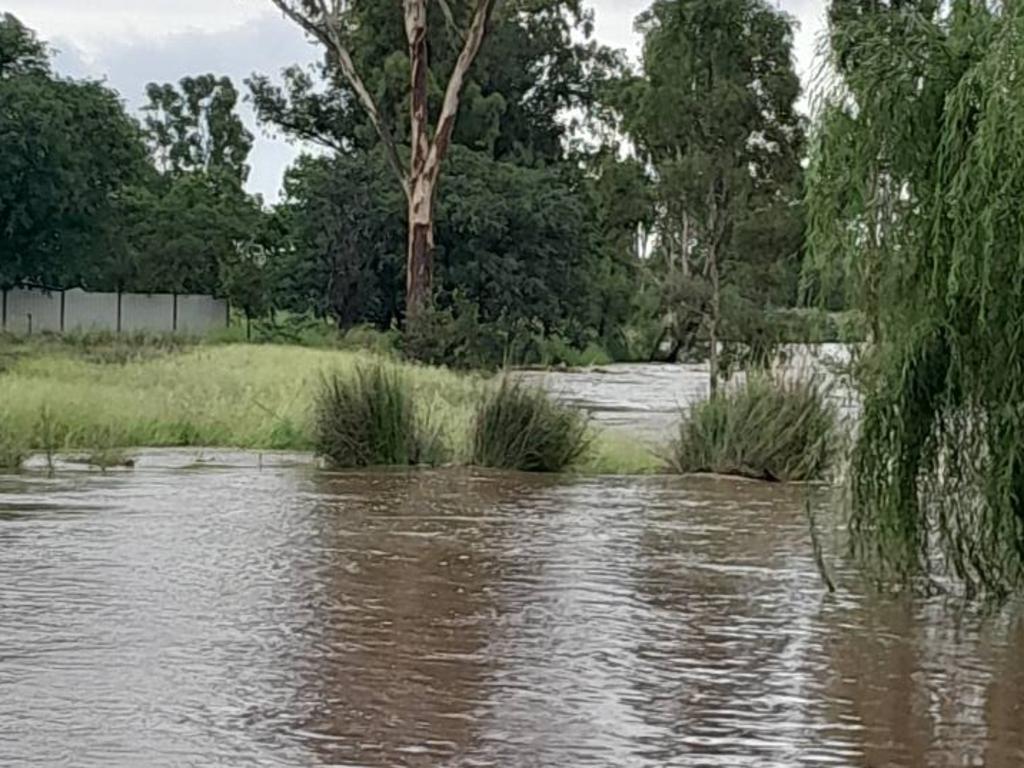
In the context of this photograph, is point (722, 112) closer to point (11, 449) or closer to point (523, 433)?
point (523, 433)

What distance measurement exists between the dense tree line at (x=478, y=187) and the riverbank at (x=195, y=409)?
6.49 m

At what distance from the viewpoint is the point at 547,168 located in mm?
55938

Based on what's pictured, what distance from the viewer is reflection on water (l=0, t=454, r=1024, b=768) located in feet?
20.4

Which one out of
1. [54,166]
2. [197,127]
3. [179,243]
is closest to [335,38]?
[54,166]

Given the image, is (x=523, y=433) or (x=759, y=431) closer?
(x=759, y=431)

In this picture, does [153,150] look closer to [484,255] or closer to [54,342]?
[484,255]

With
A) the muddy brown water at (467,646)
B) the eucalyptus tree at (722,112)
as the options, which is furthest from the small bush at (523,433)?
the eucalyptus tree at (722,112)

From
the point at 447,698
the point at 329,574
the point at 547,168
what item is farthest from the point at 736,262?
the point at 547,168

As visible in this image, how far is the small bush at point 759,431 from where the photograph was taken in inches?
642

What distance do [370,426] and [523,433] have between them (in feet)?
5.01

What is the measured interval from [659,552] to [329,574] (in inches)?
95.7

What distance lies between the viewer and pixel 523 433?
16938 mm

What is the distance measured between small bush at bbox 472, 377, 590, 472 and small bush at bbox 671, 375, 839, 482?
1187 millimetres

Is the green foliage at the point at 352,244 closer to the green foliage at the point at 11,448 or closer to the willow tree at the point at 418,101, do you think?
the willow tree at the point at 418,101
